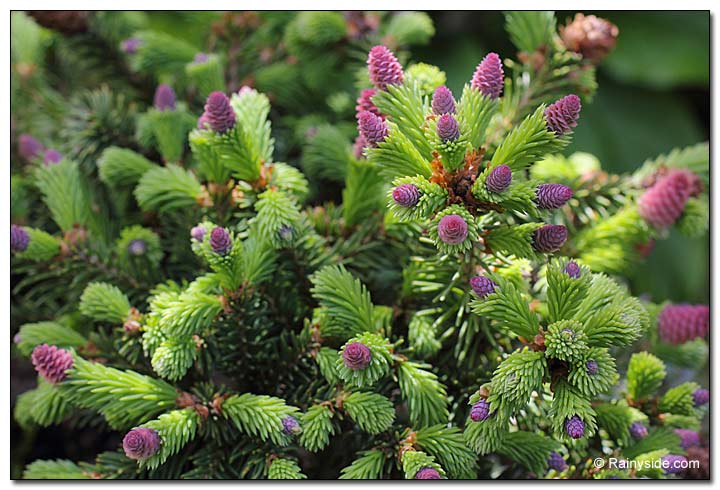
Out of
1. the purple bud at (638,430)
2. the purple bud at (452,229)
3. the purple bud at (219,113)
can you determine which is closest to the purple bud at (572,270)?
the purple bud at (452,229)

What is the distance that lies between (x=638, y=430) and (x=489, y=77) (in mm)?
384

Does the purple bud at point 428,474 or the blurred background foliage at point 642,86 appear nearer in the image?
the purple bud at point 428,474

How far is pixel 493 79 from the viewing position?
662 mm

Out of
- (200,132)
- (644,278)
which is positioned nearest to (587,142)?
(644,278)

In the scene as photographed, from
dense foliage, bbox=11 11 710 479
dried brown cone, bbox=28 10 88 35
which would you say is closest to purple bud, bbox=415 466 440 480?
dense foliage, bbox=11 11 710 479

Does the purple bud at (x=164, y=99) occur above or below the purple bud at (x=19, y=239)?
above

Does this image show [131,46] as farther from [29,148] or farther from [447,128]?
[447,128]

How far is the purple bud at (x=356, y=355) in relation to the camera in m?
0.61

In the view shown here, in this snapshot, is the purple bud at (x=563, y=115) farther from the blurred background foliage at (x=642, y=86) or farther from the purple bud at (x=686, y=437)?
the blurred background foliage at (x=642, y=86)

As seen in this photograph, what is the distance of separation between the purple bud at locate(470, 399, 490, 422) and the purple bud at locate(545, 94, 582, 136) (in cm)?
23

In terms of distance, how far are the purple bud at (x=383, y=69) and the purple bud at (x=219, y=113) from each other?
147mm

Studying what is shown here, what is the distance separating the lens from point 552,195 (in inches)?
23.6

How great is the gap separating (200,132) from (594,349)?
446 millimetres

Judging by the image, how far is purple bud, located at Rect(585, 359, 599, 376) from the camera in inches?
23.1
